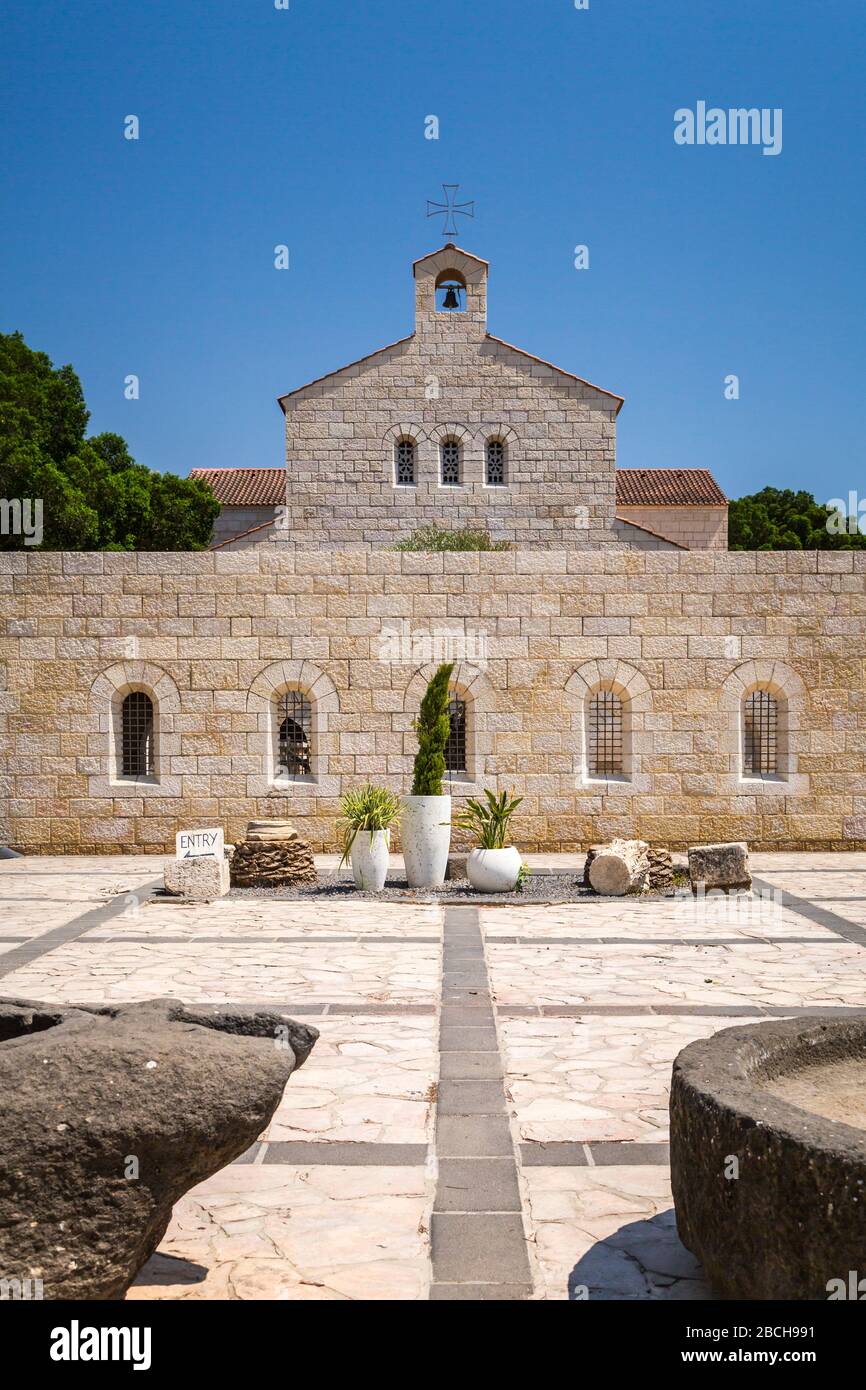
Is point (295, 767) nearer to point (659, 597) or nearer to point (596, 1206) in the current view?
point (659, 597)

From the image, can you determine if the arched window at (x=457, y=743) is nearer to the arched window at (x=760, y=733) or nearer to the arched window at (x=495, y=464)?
Result: the arched window at (x=760, y=733)

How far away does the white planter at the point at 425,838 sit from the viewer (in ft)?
35.3

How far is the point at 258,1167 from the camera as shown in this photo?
3953mm

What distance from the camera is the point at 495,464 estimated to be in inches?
1019

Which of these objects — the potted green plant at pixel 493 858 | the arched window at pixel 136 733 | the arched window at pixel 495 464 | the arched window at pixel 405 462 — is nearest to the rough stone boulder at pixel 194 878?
the potted green plant at pixel 493 858

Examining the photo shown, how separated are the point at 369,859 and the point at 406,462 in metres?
16.7

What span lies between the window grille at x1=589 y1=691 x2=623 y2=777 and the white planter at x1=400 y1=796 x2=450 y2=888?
349 cm

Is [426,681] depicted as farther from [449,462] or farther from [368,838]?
[449,462]

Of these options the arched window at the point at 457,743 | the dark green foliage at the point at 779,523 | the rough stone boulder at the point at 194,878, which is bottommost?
the rough stone boulder at the point at 194,878

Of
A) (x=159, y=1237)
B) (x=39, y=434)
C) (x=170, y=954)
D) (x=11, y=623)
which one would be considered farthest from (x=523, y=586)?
(x=39, y=434)

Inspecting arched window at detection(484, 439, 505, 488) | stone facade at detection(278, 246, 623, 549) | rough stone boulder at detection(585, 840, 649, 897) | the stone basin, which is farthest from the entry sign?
arched window at detection(484, 439, 505, 488)

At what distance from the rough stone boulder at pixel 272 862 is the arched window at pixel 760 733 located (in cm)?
569
